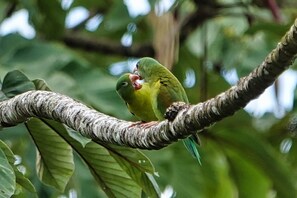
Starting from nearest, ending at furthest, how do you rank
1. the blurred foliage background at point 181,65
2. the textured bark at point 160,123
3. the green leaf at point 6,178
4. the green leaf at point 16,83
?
the textured bark at point 160,123
the green leaf at point 6,178
the green leaf at point 16,83
the blurred foliage background at point 181,65

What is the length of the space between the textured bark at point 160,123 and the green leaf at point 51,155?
0.46ft

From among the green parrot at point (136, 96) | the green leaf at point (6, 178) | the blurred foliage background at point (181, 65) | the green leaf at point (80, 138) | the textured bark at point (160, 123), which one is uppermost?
the textured bark at point (160, 123)

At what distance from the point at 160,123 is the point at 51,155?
1.70 feet

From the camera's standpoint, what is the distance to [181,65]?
4.00m

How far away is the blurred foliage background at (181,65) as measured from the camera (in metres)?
3.13

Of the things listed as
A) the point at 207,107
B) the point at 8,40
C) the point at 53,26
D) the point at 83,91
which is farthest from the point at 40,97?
the point at 53,26

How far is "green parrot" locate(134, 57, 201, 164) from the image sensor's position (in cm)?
189

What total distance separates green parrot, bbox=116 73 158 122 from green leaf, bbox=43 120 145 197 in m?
0.11

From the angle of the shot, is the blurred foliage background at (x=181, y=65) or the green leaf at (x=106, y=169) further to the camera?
the blurred foliage background at (x=181, y=65)

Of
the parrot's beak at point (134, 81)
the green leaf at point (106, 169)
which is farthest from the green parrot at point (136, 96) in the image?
the green leaf at point (106, 169)

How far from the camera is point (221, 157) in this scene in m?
3.79

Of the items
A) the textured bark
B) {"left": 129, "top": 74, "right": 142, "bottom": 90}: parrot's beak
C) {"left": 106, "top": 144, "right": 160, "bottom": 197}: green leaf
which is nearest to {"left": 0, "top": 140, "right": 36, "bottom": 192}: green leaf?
the textured bark

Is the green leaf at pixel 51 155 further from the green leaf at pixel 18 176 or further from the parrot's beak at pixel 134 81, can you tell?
the parrot's beak at pixel 134 81

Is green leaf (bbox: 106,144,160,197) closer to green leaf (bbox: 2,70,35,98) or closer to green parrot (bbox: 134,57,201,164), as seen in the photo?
green parrot (bbox: 134,57,201,164)
